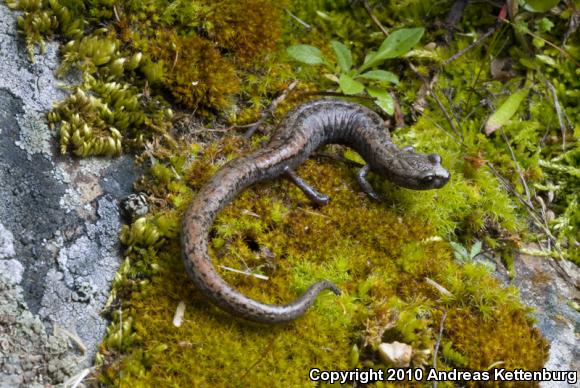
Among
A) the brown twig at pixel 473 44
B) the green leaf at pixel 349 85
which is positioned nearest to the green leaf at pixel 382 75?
the green leaf at pixel 349 85

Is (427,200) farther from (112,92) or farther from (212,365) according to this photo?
(112,92)

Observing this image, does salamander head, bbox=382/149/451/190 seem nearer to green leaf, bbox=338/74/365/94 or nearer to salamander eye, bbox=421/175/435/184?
salamander eye, bbox=421/175/435/184

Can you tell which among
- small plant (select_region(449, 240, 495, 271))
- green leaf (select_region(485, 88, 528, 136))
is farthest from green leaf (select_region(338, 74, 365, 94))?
small plant (select_region(449, 240, 495, 271))

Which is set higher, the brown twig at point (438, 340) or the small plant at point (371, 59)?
the small plant at point (371, 59)

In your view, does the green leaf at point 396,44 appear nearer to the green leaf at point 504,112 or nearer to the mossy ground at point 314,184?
the mossy ground at point 314,184

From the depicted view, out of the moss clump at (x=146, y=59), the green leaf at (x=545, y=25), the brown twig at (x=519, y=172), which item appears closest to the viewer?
the moss clump at (x=146, y=59)

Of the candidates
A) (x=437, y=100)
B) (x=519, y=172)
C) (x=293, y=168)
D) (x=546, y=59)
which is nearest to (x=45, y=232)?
(x=293, y=168)
